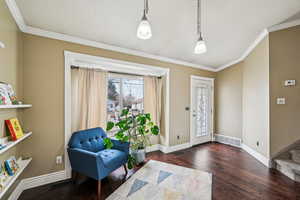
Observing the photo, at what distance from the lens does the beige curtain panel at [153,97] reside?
3.55 metres

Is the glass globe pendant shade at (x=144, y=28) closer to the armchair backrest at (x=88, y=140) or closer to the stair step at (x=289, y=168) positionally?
the armchair backrest at (x=88, y=140)

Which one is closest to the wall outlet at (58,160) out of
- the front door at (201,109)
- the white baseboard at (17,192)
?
the white baseboard at (17,192)

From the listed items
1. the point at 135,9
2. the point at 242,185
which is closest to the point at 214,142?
the point at 242,185

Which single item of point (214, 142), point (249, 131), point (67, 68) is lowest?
point (214, 142)

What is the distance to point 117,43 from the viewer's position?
8.98 ft

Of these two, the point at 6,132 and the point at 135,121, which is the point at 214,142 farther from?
the point at 6,132

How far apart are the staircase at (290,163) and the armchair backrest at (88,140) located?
10.9ft

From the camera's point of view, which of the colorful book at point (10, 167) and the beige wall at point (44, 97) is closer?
the colorful book at point (10, 167)

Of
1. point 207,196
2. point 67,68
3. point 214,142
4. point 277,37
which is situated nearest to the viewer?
point 207,196

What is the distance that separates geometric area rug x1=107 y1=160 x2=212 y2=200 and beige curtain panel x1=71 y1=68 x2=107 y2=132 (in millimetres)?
1316

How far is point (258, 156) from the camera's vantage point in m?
3.05

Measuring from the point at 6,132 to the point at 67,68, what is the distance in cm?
122

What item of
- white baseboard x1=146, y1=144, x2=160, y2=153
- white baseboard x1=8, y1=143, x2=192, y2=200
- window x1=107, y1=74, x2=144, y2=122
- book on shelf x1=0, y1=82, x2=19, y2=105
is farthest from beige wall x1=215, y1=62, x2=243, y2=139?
book on shelf x1=0, y1=82, x2=19, y2=105

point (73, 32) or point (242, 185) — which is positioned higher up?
point (73, 32)
